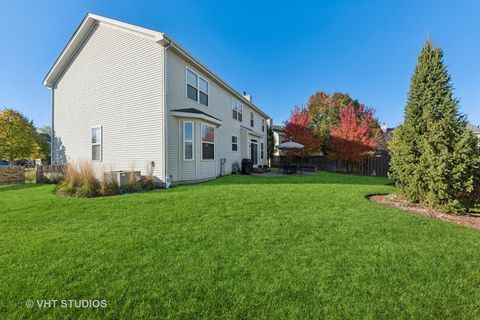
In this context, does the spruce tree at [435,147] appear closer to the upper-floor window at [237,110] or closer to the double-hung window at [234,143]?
the double-hung window at [234,143]

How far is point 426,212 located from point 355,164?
13.7 m

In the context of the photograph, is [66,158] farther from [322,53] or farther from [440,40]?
[322,53]

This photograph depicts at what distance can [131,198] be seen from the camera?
627 centimetres

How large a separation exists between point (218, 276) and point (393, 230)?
3.48m

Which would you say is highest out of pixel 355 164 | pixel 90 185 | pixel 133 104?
pixel 133 104

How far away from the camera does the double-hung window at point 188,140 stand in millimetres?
9906

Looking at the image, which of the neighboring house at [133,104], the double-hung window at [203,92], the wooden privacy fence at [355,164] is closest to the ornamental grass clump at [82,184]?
the neighboring house at [133,104]

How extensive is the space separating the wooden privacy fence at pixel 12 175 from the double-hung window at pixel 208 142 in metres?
9.33

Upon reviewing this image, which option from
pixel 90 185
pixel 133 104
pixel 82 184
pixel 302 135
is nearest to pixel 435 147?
pixel 90 185

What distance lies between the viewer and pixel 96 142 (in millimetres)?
→ 11031

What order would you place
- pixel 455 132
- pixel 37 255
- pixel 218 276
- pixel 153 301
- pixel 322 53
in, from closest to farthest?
1. pixel 153 301
2. pixel 218 276
3. pixel 37 255
4. pixel 455 132
5. pixel 322 53

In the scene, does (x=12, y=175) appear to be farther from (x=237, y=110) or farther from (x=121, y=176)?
(x=237, y=110)

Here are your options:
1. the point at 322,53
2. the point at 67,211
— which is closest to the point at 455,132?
the point at 67,211

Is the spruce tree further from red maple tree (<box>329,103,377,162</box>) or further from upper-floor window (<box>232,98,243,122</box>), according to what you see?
upper-floor window (<box>232,98,243,122</box>)
